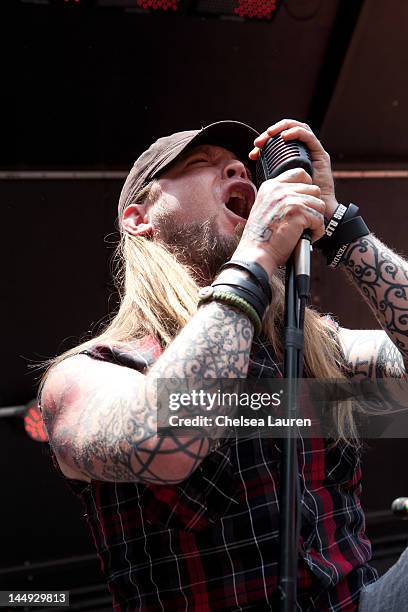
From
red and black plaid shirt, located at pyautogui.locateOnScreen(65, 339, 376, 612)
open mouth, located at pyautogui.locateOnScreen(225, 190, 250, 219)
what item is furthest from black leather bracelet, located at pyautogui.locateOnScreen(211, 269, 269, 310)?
open mouth, located at pyautogui.locateOnScreen(225, 190, 250, 219)

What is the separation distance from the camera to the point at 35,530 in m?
2.49

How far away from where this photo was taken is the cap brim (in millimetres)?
1670

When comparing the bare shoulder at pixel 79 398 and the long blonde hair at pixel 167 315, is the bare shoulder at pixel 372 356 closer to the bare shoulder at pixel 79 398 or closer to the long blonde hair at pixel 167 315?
the long blonde hair at pixel 167 315

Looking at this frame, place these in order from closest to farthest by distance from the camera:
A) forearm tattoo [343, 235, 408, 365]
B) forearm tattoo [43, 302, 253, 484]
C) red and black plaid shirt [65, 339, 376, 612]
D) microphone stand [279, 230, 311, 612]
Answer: microphone stand [279, 230, 311, 612] < forearm tattoo [43, 302, 253, 484] < red and black plaid shirt [65, 339, 376, 612] < forearm tattoo [343, 235, 408, 365]

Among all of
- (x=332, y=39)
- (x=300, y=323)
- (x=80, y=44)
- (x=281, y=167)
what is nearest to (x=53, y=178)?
(x=80, y=44)

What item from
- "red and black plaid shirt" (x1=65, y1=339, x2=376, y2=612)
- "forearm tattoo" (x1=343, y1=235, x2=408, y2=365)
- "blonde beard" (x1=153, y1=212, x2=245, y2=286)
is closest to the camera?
"red and black plaid shirt" (x1=65, y1=339, x2=376, y2=612)

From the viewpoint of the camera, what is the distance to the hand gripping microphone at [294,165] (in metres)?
1.17

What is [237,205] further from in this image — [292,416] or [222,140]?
[292,416]

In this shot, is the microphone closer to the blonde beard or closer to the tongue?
the blonde beard

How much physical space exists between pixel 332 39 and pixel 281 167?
134cm

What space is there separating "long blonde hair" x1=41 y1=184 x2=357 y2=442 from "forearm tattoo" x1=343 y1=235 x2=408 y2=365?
0.17 m

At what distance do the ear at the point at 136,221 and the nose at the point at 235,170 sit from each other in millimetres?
200

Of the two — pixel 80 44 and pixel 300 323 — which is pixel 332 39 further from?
pixel 300 323

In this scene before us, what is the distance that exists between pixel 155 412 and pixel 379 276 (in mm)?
557
